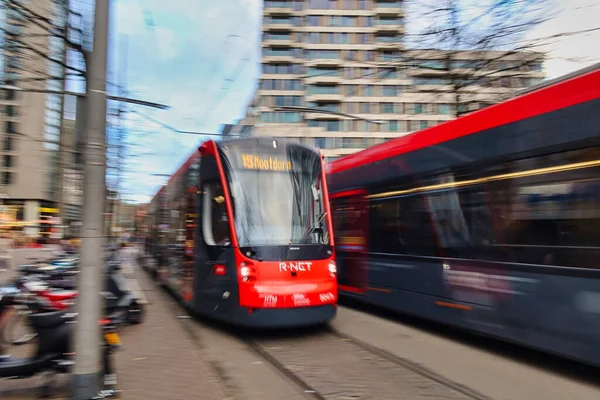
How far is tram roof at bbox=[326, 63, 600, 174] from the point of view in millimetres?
5105

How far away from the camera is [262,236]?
6.90 meters

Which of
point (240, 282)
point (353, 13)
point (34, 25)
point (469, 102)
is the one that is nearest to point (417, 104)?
point (469, 102)

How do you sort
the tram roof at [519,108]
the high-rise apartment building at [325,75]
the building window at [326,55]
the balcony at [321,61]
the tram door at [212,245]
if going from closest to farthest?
the tram roof at [519,108]
the tram door at [212,245]
the balcony at [321,61]
the high-rise apartment building at [325,75]
the building window at [326,55]

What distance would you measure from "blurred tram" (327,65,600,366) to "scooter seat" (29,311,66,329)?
4.94 m

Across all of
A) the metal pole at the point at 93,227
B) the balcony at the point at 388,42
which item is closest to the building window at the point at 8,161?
the balcony at the point at 388,42

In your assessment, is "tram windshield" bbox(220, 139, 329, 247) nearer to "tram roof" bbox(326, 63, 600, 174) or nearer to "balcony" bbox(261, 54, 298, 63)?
"tram roof" bbox(326, 63, 600, 174)

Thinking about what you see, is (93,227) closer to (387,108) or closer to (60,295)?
(60,295)

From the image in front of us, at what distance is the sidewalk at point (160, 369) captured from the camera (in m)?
4.59

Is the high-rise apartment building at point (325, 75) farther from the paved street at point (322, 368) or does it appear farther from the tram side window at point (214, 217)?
the paved street at point (322, 368)

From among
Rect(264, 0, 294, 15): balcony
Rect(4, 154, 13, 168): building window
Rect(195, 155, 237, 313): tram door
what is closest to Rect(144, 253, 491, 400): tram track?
Rect(195, 155, 237, 313): tram door

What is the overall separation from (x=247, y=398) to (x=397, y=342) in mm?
2981

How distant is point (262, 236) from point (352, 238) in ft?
10.9

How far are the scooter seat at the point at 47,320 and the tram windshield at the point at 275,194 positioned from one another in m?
2.83

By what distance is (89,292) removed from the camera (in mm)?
3949
